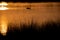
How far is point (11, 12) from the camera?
2.39 feet

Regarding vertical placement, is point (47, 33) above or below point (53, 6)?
below

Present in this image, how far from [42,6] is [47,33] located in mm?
180

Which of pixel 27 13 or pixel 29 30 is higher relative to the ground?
pixel 27 13

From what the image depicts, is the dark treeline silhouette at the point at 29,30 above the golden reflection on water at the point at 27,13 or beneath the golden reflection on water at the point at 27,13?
beneath

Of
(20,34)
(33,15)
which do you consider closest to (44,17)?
(33,15)

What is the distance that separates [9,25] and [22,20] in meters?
0.09

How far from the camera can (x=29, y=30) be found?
0.69 metres

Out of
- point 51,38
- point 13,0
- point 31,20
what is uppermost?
point 13,0

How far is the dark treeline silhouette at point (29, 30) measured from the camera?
26.7 inches

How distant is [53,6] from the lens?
735mm

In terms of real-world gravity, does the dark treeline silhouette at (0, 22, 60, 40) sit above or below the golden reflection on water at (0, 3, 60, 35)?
below

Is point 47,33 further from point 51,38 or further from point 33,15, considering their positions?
point 33,15

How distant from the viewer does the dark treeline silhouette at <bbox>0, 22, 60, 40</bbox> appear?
26.7 inches

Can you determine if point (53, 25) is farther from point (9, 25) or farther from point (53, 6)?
point (9, 25)
